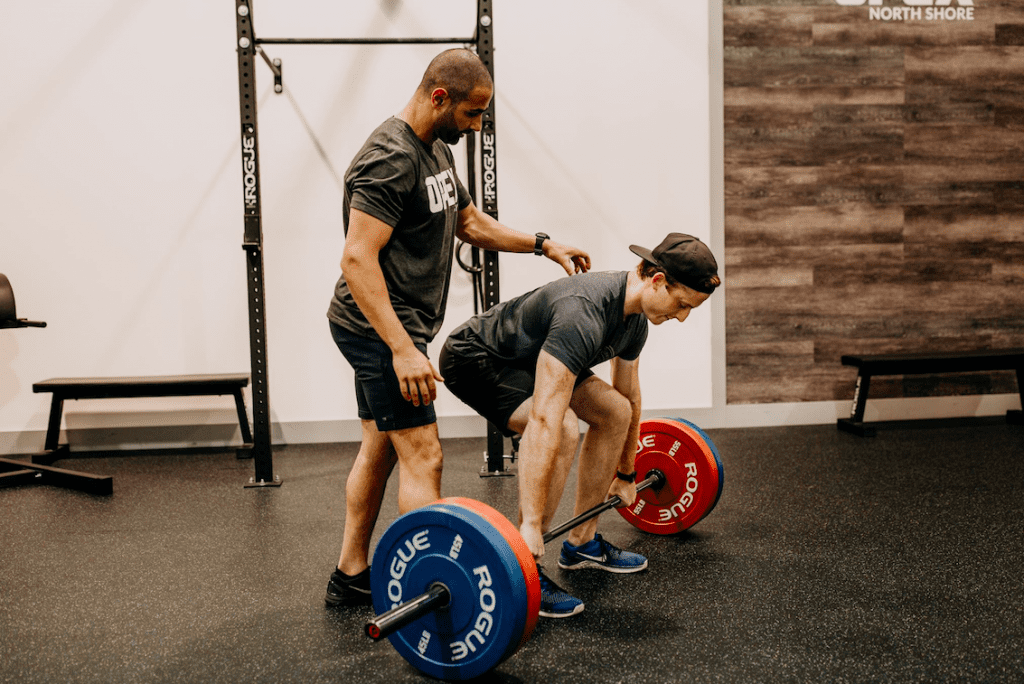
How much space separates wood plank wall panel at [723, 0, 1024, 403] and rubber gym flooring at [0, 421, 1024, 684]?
100 centimetres

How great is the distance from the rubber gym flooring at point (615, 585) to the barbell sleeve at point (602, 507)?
202 millimetres

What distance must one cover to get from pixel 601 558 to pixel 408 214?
1.16 m

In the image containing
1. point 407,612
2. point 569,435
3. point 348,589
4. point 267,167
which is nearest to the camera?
point 407,612

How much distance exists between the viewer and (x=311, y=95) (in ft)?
13.1

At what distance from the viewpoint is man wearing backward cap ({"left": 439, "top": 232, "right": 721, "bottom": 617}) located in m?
1.71

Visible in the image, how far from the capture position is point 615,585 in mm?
2168

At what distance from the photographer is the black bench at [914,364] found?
4016 millimetres

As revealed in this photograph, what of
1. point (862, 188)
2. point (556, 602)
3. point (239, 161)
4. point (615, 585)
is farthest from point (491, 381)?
point (862, 188)

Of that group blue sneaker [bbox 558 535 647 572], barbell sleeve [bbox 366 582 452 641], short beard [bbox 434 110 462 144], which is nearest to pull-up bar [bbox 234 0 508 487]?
blue sneaker [bbox 558 535 647 572]

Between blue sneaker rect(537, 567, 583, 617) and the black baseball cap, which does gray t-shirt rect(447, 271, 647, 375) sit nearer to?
the black baseball cap

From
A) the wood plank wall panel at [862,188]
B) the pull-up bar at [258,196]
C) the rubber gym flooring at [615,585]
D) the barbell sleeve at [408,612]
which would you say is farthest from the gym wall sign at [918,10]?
the barbell sleeve at [408,612]

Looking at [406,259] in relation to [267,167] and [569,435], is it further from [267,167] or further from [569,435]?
[267,167]

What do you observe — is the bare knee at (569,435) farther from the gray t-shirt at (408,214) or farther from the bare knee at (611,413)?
the gray t-shirt at (408,214)

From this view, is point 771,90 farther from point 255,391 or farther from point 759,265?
point 255,391
